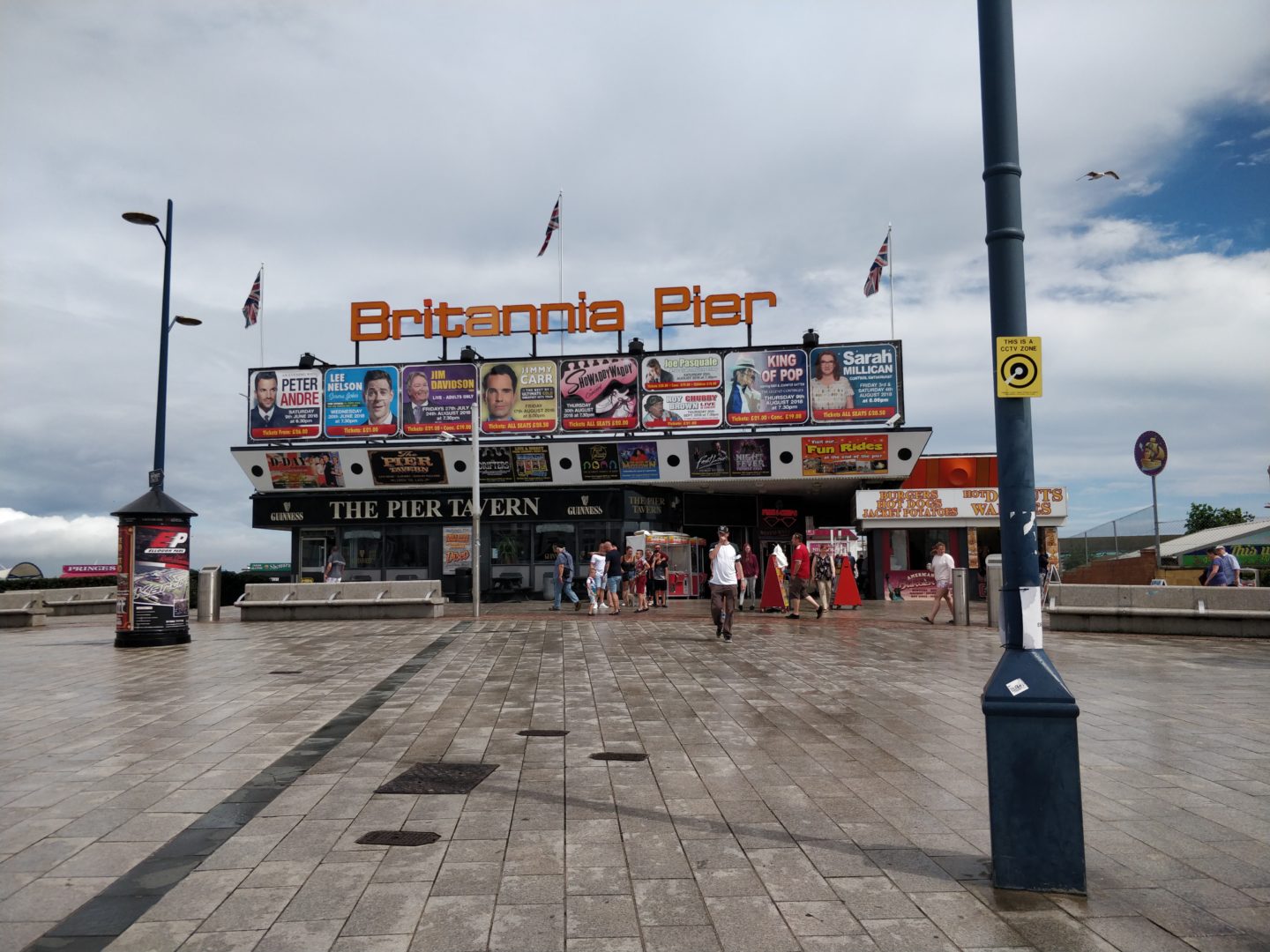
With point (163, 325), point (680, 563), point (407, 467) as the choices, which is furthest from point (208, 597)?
point (680, 563)

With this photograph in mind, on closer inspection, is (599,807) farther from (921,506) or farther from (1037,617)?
(921,506)

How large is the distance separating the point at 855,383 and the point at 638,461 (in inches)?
325

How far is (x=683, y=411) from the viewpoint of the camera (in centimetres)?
3416

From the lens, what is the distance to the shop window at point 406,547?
35188mm

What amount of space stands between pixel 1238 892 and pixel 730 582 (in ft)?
39.5

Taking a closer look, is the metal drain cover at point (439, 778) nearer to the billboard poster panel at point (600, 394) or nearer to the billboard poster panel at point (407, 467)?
the billboard poster panel at point (600, 394)

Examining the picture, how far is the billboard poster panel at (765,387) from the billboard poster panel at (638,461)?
3.14 meters

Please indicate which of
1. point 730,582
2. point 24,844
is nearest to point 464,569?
point 730,582

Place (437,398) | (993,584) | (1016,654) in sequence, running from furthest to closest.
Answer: (437,398) → (993,584) → (1016,654)

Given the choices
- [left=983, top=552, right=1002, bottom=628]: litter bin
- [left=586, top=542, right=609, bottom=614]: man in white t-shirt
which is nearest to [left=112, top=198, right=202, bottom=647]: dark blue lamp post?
[left=586, top=542, right=609, bottom=614]: man in white t-shirt

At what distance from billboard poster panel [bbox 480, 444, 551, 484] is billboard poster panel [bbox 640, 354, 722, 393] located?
4556mm

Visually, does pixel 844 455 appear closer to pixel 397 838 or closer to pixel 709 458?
pixel 709 458

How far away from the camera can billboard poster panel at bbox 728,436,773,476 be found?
33.4m

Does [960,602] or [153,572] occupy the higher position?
[153,572]
